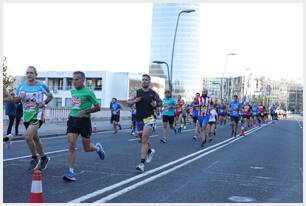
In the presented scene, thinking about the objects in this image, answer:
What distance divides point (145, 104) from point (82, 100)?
1.88 metres

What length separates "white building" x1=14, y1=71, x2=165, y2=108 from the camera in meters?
90.4

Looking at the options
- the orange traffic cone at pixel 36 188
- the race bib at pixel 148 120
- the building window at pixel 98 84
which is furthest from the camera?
the building window at pixel 98 84

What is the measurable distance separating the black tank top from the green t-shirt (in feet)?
5.49

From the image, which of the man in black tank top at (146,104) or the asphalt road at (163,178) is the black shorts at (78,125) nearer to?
the asphalt road at (163,178)

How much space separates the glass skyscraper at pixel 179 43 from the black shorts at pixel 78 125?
69857 mm

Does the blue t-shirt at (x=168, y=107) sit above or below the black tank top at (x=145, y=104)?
below

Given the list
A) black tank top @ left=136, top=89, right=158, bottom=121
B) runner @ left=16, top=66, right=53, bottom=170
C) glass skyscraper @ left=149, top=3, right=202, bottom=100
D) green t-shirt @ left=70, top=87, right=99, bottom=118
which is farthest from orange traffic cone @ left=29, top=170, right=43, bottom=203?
glass skyscraper @ left=149, top=3, right=202, bottom=100

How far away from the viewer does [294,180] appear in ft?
30.9

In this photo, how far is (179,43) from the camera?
13125cm

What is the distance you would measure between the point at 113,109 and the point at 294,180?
552 inches

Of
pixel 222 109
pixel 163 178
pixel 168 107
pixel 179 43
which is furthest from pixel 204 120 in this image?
pixel 179 43

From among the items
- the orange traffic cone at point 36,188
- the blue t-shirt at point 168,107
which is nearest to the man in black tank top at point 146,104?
the orange traffic cone at point 36,188

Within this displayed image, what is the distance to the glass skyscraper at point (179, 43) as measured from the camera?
9560 cm

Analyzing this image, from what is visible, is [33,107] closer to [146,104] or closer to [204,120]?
[146,104]
